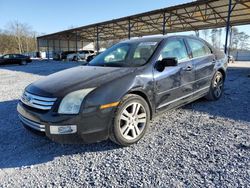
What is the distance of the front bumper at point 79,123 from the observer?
2.55 metres

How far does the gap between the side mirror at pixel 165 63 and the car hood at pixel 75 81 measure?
0.47 m

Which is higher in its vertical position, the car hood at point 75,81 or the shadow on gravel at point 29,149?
the car hood at point 75,81

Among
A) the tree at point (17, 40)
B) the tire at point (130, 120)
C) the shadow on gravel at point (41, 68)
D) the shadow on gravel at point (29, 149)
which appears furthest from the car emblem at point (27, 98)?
the tree at point (17, 40)

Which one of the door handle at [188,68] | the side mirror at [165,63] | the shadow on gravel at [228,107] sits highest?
the side mirror at [165,63]

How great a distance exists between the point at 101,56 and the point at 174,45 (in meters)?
1.43

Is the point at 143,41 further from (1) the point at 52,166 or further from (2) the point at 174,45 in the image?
(1) the point at 52,166

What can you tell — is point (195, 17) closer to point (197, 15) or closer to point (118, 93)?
point (197, 15)

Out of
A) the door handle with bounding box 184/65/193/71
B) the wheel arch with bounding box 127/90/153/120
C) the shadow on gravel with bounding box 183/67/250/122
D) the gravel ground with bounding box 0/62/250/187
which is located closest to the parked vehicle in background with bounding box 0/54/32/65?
the gravel ground with bounding box 0/62/250/187

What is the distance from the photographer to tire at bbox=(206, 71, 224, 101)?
4906mm

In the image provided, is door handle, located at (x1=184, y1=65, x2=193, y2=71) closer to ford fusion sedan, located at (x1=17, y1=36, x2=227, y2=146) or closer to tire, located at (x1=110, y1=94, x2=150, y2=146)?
ford fusion sedan, located at (x1=17, y1=36, x2=227, y2=146)

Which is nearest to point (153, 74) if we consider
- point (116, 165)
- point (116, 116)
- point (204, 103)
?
point (116, 116)

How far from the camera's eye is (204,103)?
5.02 meters

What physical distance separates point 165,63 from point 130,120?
3.52ft

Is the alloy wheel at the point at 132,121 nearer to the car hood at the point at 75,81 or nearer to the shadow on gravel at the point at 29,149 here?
the shadow on gravel at the point at 29,149
